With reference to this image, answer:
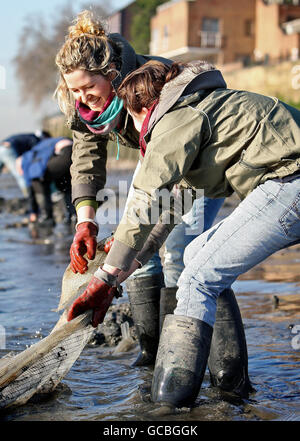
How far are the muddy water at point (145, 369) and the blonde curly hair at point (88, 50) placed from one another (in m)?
1.59

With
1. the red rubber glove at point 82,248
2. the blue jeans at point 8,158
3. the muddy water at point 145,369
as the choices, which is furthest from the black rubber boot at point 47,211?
the red rubber glove at point 82,248

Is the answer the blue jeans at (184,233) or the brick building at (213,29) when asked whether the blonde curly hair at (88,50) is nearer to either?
the blue jeans at (184,233)

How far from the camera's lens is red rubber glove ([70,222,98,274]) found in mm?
3623

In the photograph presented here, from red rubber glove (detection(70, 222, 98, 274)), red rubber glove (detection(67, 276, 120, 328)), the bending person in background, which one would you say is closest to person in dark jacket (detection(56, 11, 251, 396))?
red rubber glove (detection(70, 222, 98, 274))

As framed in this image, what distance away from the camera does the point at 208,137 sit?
2908 millimetres

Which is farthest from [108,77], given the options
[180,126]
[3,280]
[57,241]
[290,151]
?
[57,241]

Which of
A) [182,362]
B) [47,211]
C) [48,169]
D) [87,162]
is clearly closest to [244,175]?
[182,362]

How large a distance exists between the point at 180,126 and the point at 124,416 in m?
1.34

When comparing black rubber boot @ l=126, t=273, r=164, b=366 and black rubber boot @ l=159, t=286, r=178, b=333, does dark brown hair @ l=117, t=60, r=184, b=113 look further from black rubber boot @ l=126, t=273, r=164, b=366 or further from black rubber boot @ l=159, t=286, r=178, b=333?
black rubber boot @ l=126, t=273, r=164, b=366

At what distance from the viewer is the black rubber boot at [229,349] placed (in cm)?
343

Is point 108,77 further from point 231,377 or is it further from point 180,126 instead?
point 231,377

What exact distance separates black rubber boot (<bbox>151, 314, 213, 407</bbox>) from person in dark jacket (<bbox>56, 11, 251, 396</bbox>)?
0.49 metres

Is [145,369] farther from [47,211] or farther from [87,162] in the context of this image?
[47,211]

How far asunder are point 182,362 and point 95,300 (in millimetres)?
489
